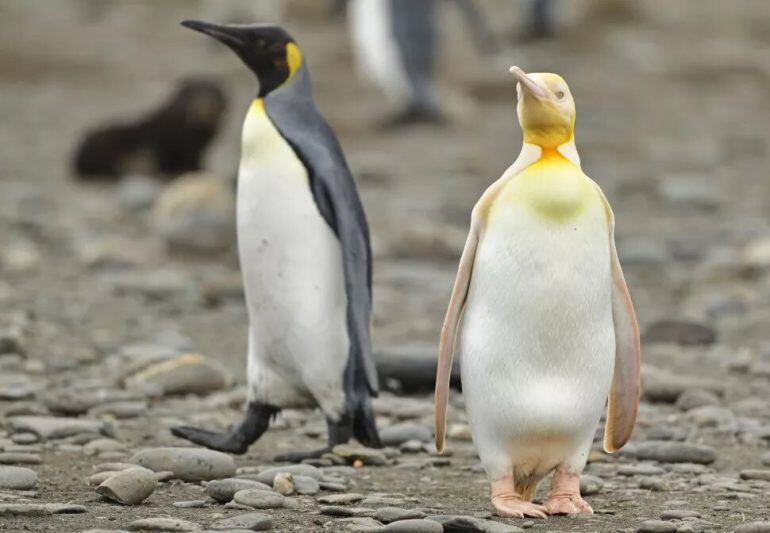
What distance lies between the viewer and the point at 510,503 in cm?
A: 414

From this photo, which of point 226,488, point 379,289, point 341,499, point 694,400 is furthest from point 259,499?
point 379,289

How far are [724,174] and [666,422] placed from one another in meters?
7.38

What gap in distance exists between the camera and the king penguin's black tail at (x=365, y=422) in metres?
5.18

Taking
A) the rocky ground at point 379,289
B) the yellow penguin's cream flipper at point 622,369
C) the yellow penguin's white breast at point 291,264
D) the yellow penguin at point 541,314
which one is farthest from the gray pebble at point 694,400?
the yellow penguin at point 541,314

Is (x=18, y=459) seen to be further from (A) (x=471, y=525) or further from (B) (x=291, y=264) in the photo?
(A) (x=471, y=525)

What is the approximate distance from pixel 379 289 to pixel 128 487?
4631 mm

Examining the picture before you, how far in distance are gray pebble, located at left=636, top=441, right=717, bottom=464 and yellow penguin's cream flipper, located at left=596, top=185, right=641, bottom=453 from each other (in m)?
0.75

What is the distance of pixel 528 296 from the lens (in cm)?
414

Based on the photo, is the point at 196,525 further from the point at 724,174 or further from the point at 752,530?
the point at 724,174

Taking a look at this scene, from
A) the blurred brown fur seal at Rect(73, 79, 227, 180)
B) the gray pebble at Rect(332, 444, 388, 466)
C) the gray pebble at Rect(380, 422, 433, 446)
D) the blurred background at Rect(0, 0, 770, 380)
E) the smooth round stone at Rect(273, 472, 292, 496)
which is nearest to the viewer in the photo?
the smooth round stone at Rect(273, 472, 292, 496)

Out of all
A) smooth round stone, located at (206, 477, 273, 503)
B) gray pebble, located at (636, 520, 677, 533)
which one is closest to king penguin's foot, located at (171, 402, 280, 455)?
smooth round stone, located at (206, 477, 273, 503)

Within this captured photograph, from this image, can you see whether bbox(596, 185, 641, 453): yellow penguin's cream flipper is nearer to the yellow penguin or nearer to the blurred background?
the yellow penguin

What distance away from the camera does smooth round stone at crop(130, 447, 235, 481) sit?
4609 mm

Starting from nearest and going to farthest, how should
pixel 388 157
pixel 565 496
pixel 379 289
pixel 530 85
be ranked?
1. pixel 530 85
2. pixel 565 496
3. pixel 379 289
4. pixel 388 157
